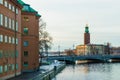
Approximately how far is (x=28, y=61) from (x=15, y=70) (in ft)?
50.0

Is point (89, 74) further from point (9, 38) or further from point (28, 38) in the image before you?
point (9, 38)

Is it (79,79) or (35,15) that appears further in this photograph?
(35,15)

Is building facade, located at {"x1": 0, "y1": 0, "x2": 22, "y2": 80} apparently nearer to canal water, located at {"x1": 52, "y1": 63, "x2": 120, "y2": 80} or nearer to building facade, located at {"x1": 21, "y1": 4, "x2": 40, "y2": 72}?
building facade, located at {"x1": 21, "y1": 4, "x2": 40, "y2": 72}

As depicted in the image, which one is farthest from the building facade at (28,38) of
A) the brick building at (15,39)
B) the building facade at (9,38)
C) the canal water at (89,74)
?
the building facade at (9,38)

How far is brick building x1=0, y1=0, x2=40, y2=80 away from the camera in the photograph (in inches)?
2226

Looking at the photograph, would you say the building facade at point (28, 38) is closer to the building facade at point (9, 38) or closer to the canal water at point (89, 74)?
the canal water at point (89, 74)

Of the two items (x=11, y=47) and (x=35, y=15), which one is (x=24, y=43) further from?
(x=11, y=47)

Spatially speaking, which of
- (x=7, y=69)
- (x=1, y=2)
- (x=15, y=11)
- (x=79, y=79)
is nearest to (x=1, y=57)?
(x=7, y=69)

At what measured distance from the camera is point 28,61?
80125 millimetres

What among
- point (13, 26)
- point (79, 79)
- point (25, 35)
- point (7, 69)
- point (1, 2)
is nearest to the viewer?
point (1, 2)

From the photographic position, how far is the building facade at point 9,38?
55.8 metres

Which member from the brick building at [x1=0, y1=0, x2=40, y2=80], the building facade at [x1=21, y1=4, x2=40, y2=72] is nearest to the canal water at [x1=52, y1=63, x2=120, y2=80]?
the building facade at [x1=21, y1=4, x2=40, y2=72]

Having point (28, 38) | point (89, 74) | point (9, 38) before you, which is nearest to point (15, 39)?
point (9, 38)

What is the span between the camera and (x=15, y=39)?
215 ft
